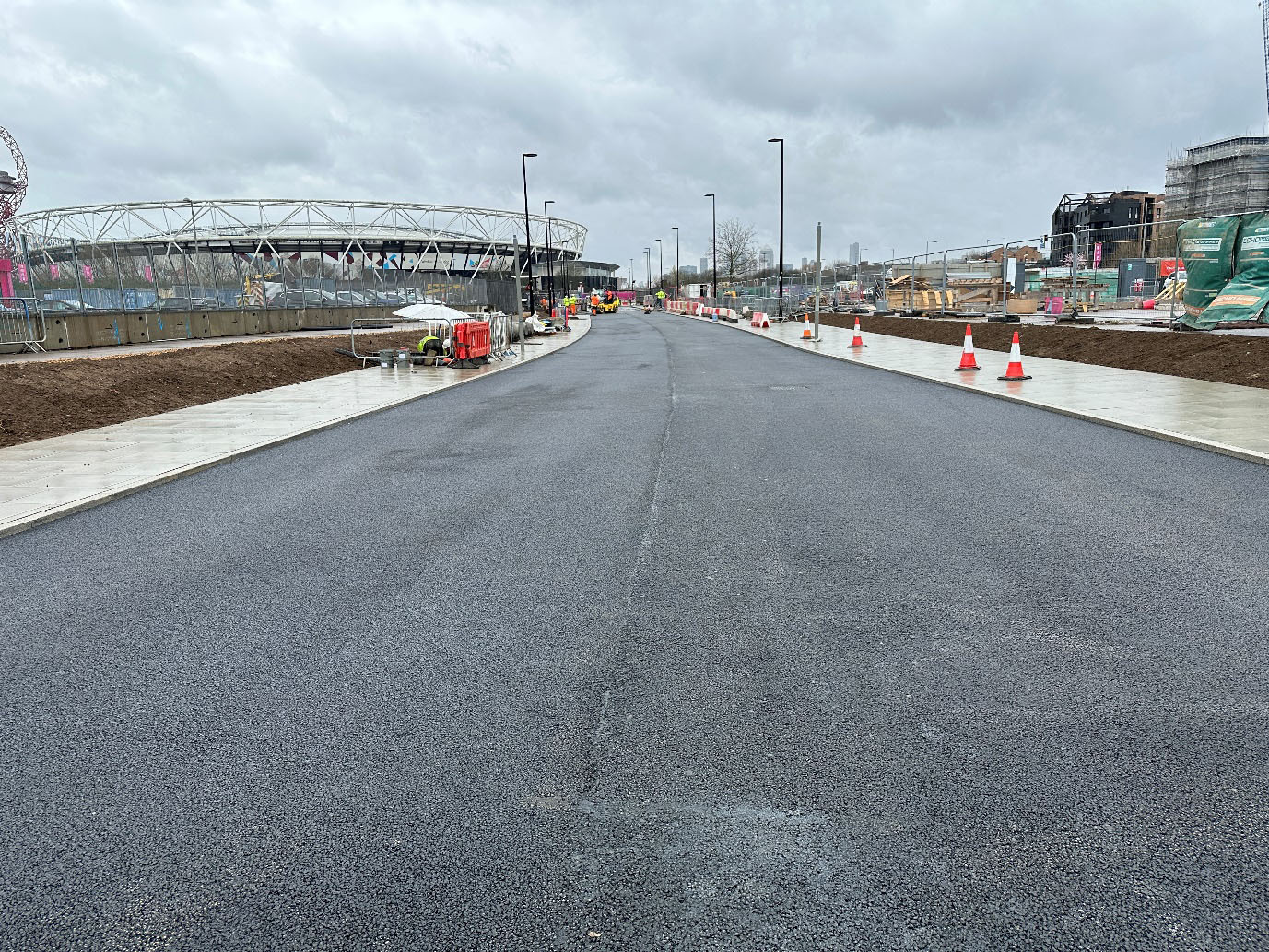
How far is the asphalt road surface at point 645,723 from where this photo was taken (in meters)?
2.49

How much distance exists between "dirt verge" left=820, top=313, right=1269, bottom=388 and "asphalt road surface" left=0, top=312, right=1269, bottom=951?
9283mm

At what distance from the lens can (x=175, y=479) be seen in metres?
8.79

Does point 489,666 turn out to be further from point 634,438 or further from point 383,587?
point 634,438

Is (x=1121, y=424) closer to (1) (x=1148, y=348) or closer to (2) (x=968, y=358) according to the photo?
(2) (x=968, y=358)

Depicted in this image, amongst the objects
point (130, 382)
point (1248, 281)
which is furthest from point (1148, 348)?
point (130, 382)

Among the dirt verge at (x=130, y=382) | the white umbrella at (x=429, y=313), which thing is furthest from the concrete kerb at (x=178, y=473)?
the white umbrella at (x=429, y=313)

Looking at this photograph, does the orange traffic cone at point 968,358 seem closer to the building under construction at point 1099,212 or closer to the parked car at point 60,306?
the parked car at point 60,306

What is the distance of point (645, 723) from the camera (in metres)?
3.52

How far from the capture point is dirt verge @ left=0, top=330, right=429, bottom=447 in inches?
488

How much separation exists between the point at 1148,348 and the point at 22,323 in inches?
1074

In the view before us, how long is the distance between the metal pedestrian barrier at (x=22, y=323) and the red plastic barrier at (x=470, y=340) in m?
11.2

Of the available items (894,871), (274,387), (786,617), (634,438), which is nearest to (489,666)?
(786,617)

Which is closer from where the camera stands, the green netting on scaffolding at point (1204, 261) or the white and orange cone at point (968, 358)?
the white and orange cone at point (968, 358)

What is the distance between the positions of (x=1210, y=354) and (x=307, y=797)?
17.9 meters
